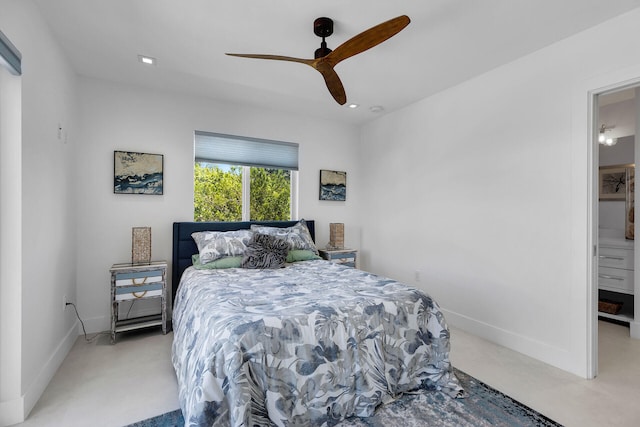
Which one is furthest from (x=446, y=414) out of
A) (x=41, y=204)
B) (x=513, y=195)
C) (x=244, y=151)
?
(x=244, y=151)

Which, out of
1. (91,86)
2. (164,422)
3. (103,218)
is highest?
(91,86)

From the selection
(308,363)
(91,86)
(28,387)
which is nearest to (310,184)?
(91,86)

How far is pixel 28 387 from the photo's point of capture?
193cm

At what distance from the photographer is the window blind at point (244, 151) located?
3742 mm

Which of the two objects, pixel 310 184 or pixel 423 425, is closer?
pixel 423 425

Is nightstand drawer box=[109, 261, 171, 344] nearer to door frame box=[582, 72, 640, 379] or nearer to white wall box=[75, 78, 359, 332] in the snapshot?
white wall box=[75, 78, 359, 332]

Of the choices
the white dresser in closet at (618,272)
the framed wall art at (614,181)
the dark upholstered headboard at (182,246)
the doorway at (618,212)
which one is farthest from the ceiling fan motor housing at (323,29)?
the framed wall art at (614,181)

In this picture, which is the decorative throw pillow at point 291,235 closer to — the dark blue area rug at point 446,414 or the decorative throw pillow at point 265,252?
the decorative throw pillow at point 265,252

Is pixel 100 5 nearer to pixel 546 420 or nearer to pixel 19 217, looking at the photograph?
pixel 19 217

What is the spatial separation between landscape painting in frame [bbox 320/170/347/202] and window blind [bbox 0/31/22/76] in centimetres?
323

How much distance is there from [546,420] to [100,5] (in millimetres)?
3823

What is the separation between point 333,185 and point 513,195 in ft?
7.73

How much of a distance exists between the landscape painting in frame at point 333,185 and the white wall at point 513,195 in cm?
92

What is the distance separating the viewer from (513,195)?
2842 mm
